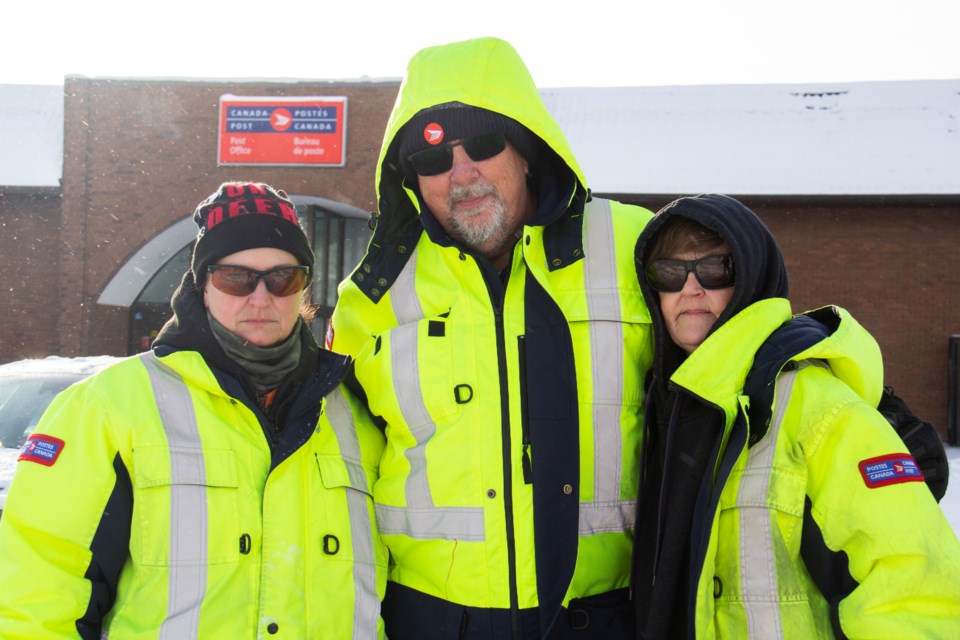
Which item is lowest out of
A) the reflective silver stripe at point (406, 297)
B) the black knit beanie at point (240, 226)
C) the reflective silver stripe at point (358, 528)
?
the reflective silver stripe at point (358, 528)

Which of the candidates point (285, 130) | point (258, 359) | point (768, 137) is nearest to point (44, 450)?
point (258, 359)

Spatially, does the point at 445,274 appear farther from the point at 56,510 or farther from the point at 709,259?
the point at 56,510

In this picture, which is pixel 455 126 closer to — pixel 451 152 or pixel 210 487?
pixel 451 152

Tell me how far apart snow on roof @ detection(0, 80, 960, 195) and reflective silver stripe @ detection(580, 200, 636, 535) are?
1051 cm

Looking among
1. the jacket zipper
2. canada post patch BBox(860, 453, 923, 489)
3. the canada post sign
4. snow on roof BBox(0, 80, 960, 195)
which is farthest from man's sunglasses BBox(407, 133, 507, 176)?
the canada post sign

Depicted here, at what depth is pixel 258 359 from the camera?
2.27 metres

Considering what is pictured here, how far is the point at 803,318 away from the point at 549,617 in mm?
1104

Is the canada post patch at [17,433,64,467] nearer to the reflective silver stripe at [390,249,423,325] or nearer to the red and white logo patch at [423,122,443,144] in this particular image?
the reflective silver stripe at [390,249,423,325]

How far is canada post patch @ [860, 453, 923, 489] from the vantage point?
1699mm

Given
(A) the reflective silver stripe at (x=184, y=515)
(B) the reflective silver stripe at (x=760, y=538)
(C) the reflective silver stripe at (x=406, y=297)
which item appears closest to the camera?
(B) the reflective silver stripe at (x=760, y=538)

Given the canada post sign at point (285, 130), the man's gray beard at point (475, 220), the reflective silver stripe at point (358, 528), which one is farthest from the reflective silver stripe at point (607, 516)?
the canada post sign at point (285, 130)

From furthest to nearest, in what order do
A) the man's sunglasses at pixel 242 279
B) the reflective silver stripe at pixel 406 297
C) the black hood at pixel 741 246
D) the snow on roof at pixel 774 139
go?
1. the snow on roof at pixel 774 139
2. the reflective silver stripe at pixel 406 297
3. the man's sunglasses at pixel 242 279
4. the black hood at pixel 741 246

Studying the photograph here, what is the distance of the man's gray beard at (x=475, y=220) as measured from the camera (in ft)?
8.62

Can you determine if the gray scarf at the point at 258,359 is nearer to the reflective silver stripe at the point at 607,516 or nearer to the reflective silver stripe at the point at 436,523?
the reflective silver stripe at the point at 436,523
